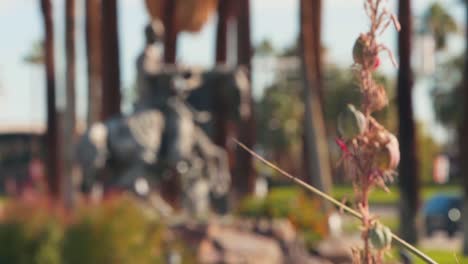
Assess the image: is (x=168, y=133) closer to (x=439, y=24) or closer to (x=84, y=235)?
(x=84, y=235)

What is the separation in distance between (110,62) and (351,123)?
3059 cm

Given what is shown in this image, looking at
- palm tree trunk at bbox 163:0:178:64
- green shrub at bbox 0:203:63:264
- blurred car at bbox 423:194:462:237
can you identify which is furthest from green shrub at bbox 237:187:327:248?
blurred car at bbox 423:194:462:237

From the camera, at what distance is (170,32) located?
115 feet

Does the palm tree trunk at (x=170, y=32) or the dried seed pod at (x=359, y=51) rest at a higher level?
the dried seed pod at (x=359, y=51)

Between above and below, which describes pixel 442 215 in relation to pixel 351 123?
below

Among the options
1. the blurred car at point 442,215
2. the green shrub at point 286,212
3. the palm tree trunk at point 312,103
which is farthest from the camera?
the blurred car at point 442,215

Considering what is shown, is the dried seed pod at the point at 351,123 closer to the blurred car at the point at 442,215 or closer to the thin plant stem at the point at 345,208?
the thin plant stem at the point at 345,208

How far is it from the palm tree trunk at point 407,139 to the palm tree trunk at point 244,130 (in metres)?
5.98

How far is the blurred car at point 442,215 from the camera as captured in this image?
123 ft

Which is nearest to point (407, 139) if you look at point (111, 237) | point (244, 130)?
point (244, 130)

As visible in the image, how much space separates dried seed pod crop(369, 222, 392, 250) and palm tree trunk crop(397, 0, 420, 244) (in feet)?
86.4

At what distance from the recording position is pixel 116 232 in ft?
48.6

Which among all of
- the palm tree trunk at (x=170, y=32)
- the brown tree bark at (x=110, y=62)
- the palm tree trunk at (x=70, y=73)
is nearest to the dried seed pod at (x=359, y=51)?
the brown tree bark at (x=110, y=62)

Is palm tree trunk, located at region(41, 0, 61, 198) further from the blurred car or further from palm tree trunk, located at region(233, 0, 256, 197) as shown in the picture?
the blurred car
